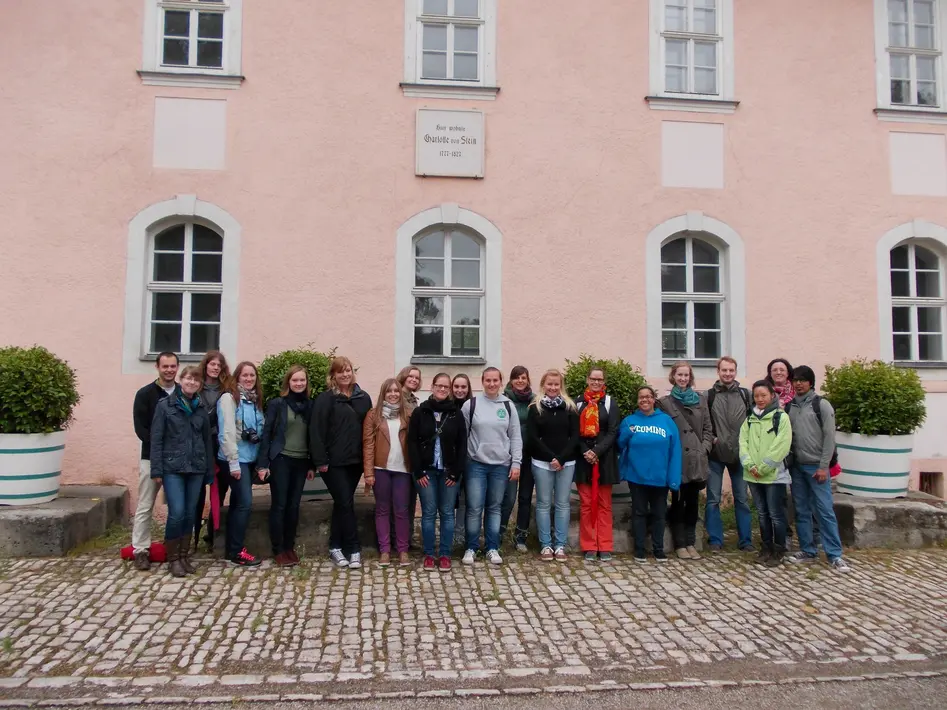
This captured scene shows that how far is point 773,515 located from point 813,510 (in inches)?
17.2

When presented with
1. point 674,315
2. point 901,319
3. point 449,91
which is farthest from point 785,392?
point 449,91

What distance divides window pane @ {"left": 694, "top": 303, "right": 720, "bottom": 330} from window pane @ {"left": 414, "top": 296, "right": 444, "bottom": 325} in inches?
122

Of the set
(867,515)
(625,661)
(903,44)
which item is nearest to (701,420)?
(867,515)

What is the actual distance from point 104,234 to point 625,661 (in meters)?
6.74

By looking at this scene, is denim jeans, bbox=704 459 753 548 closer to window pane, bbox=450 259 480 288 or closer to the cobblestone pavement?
the cobblestone pavement

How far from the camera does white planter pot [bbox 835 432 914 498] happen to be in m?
6.40

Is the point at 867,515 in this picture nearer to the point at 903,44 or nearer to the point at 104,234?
the point at 903,44

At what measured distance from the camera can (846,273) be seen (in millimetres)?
8016

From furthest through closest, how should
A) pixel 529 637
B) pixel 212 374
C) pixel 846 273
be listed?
pixel 846 273 < pixel 212 374 < pixel 529 637

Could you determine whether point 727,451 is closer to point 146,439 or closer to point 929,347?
point 929,347

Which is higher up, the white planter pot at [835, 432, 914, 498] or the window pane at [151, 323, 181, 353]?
the window pane at [151, 323, 181, 353]

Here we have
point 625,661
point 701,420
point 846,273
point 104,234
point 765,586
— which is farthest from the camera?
point 846,273

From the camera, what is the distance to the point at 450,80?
7.70 metres

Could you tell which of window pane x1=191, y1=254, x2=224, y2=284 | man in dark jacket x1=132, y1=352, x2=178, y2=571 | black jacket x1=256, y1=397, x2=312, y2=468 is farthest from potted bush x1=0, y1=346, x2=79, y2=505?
black jacket x1=256, y1=397, x2=312, y2=468
